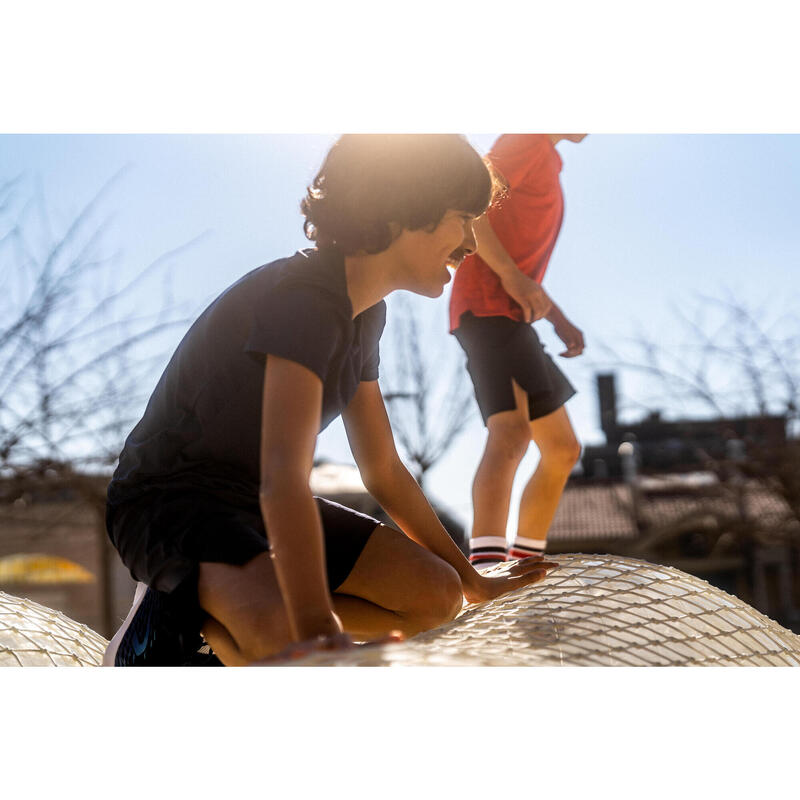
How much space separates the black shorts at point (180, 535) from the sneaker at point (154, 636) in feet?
0.09

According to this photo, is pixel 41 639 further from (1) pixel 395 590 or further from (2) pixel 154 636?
(1) pixel 395 590

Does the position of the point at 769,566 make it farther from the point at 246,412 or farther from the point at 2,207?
the point at 246,412

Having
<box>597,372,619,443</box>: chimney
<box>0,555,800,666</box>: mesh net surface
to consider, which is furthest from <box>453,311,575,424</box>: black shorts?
<box>597,372,619,443</box>: chimney

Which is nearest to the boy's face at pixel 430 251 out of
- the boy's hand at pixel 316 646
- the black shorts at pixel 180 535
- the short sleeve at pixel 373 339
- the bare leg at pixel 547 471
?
the short sleeve at pixel 373 339

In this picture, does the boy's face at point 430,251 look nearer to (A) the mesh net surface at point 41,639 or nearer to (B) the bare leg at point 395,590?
(B) the bare leg at point 395,590

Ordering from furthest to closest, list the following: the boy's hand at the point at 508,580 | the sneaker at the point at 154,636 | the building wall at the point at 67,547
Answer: the building wall at the point at 67,547 < the boy's hand at the point at 508,580 < the sneaker at the point at 154,636

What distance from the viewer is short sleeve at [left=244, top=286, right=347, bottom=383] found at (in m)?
0.93

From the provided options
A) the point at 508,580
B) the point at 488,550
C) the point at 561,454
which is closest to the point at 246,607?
the point at 508,580

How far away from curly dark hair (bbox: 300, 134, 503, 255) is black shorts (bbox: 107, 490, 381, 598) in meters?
0.35

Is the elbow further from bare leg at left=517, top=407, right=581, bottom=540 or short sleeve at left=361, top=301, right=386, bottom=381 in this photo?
bare leg at left=517, top=407, right=581, bottom=540

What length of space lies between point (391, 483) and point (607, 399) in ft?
16.1

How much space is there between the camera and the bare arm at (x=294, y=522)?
0.86 metres
